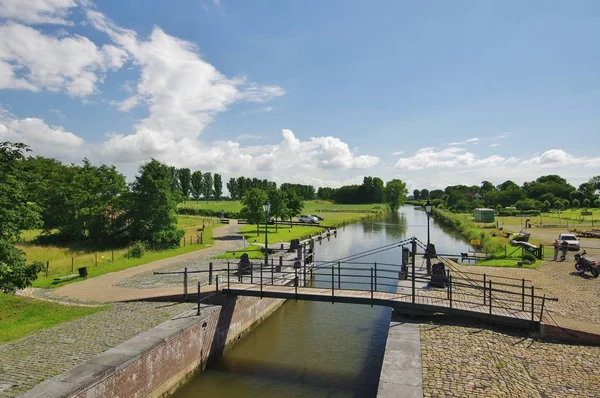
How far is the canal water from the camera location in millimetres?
11469

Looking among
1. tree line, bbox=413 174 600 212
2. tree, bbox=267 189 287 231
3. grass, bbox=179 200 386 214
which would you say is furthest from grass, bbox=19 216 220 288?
tree line, bbox=413 174 600 212

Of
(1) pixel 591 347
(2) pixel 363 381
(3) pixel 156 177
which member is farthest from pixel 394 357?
(3) pixel 156 177

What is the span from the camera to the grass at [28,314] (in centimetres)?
1189

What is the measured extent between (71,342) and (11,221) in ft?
17.9

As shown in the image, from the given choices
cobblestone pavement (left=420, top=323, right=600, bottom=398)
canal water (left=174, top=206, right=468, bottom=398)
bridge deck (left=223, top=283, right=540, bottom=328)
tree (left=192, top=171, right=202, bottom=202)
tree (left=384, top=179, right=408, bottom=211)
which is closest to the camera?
cobblestone pavement (left=420, top=323, right=600, bottom=398)

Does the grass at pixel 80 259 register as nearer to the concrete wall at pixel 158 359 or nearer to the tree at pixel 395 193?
the concrete wall at pixel 158 359

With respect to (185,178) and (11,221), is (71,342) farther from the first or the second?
(185,178)

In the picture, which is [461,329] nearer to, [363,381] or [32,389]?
[363,381]

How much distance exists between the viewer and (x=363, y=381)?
11766 millimetres

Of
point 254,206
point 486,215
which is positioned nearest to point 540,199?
point 486,215

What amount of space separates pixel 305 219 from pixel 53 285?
151 ft

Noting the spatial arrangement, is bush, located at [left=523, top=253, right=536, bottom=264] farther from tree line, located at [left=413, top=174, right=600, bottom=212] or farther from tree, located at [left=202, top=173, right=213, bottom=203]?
tree, located at [left=202, top=173, right=213, bottom=203]

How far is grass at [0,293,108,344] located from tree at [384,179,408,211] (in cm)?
12492

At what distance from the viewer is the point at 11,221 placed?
1331 centimetres
